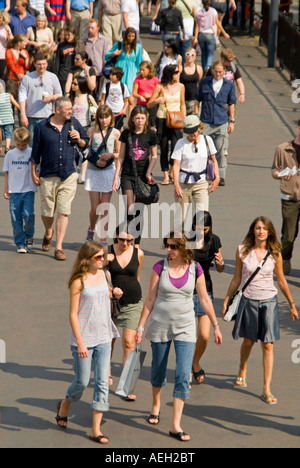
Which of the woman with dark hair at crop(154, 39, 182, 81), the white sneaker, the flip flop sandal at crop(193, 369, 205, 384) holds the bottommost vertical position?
the white sneaker

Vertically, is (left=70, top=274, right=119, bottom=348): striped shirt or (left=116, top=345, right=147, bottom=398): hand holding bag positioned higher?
(left=70, top=274, right=119, bottom=348): striped shirt

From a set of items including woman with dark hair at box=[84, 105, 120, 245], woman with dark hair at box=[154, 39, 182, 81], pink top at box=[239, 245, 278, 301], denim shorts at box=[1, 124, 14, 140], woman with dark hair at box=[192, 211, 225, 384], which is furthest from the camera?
woman with dark hair at box=[154, 39, 182, 81]

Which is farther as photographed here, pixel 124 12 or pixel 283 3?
pixel 283 3

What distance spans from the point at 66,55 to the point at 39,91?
2523 mm

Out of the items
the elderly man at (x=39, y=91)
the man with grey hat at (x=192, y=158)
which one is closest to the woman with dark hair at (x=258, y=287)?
the man with grey hat at (x=192, y=158)

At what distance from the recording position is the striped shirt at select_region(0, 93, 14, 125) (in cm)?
1722

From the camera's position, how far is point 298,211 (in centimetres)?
1228

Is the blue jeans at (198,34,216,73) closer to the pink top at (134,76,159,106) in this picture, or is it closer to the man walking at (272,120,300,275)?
the pink top at (134,76,159,106)

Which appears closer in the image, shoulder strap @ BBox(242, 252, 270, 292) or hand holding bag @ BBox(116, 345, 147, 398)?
hand holding bag @ BBox(116, 345, 147, 398)

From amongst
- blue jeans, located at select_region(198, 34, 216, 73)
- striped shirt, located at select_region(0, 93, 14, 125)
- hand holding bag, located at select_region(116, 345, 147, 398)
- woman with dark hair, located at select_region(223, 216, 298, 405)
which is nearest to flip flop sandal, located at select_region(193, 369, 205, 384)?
woman with dark hair, located at select_region(223, 216, 298, 405)

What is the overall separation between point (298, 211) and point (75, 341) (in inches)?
193

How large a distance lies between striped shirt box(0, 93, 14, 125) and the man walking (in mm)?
6570

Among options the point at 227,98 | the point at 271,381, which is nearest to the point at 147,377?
the point at 271,381

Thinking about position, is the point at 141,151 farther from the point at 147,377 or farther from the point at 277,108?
the point at 277,108
